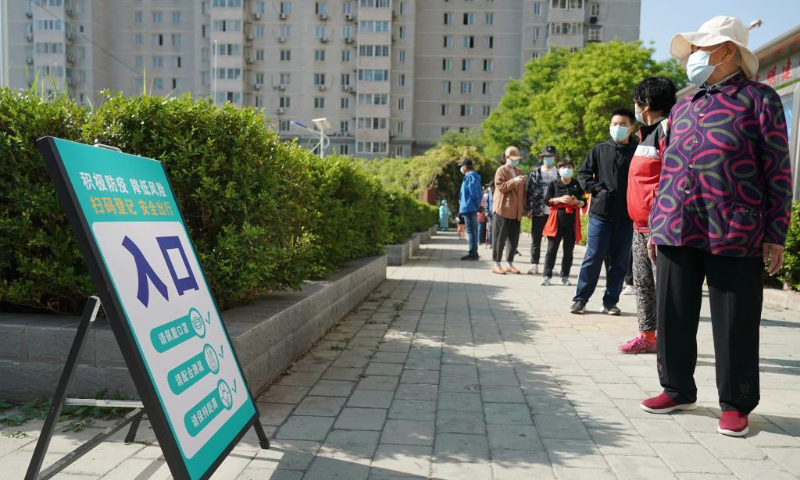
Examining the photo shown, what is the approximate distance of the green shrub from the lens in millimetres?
3641

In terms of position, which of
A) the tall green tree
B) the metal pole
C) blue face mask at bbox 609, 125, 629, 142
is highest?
the tall green tree

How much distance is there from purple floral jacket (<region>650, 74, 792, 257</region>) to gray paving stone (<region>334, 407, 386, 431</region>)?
6.39 feet

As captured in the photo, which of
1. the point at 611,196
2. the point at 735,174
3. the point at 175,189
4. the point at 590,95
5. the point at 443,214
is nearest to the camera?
the point at 735,174

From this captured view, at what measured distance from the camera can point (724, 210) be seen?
3354mm

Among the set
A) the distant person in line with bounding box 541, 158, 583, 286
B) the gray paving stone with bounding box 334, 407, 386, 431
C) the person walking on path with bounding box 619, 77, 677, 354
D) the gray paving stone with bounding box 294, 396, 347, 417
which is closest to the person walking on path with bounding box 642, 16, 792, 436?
the person walking on path with bounding box 619, 77, 677, 354

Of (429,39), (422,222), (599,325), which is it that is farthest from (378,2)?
(599,325)

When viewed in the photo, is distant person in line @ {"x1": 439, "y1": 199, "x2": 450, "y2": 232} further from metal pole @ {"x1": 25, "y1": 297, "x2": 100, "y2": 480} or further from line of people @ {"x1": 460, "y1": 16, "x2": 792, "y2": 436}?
metal pole @ {"x1": 25, "y1": 297, "x2": 100, "y2": 480}

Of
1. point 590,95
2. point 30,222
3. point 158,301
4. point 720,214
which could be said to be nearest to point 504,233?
point 720,214

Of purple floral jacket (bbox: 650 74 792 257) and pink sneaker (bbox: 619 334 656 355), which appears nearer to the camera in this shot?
purple floral jacket (bbox: 650 74 792 257)

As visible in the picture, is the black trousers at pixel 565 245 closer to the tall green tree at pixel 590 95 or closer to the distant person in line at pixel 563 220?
the distant person in line at pixel 563 220

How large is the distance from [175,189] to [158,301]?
182 cm

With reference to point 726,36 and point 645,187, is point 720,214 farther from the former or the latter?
point 645,187

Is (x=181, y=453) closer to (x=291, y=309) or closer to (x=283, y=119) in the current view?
(x=291, y=309)

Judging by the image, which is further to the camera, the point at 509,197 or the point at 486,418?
the point at 509,197
